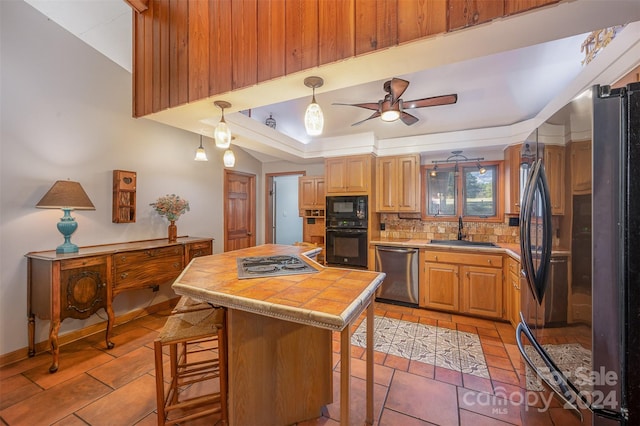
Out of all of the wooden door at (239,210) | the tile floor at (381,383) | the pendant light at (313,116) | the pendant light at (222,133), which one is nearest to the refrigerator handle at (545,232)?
the tile floor at (381,383)

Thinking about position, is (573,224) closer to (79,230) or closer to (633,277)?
(633,277)

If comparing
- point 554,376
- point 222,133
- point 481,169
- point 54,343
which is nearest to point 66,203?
point 54,343

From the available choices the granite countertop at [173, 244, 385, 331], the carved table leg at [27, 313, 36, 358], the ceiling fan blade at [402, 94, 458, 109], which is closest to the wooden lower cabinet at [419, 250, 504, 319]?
the ceiling fan blade at [402, 94, 458, 109]

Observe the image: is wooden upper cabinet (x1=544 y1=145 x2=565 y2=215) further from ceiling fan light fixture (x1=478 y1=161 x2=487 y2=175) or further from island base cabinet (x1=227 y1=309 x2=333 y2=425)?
ceiling fan light fixture (x1=478 y1=161 x2=487 y2=175)

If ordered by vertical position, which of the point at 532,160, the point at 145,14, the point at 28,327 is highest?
the point at 145,14

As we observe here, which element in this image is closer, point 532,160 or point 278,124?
point 532,160

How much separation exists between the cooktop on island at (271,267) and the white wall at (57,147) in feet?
6.51

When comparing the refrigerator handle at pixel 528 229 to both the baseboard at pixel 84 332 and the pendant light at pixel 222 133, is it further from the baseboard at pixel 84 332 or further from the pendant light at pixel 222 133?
the baseboard at pixel 84 332

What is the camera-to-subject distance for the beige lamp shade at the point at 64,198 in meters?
2.20

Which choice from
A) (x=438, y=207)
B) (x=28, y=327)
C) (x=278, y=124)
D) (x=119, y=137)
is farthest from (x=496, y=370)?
(x=119, y=137)

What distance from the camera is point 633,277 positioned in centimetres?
85

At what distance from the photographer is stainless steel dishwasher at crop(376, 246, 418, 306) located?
3.43 m

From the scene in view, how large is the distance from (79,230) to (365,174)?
11.4ft

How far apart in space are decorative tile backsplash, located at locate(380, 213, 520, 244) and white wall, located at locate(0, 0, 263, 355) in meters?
3.37
